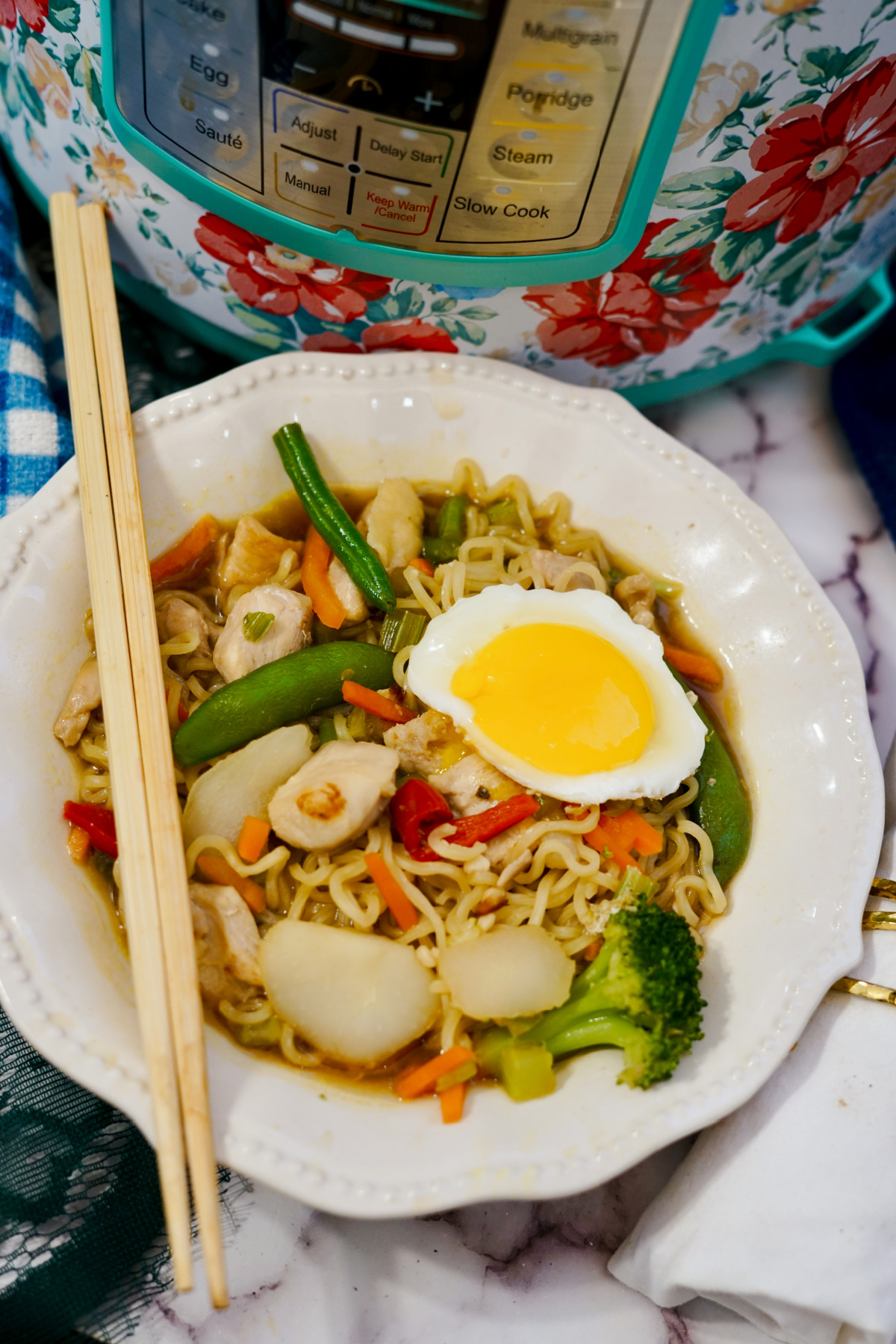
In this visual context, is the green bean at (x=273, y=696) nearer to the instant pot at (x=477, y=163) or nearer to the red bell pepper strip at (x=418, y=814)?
the red bell pepper strip at (x=418, y=814)

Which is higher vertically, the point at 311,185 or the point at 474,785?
the point at 311,185

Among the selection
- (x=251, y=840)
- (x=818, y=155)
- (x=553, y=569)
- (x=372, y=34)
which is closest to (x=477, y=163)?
(x=372, y=34)

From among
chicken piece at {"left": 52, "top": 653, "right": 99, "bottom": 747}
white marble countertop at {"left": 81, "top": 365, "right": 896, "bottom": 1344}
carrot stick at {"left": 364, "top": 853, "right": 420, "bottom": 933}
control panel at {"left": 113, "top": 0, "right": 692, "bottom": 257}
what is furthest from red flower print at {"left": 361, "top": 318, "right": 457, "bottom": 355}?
white marble countertop at {"left": 81, "top": 365, "right": 896, "bottom": 1344}

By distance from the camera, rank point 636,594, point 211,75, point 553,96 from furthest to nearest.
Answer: point 636,594 → point 211,75 → point 553,96

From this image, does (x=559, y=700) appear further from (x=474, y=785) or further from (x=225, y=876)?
(x=225, y=876)

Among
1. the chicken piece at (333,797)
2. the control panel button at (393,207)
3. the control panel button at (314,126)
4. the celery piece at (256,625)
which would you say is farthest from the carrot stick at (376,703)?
the control panel button at (314,126)

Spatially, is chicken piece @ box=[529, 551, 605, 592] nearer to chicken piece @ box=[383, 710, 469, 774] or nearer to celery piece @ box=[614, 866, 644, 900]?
chicken piece @ box=[383, 710, 469, 774]

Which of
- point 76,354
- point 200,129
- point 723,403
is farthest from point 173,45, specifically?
point 723,403
